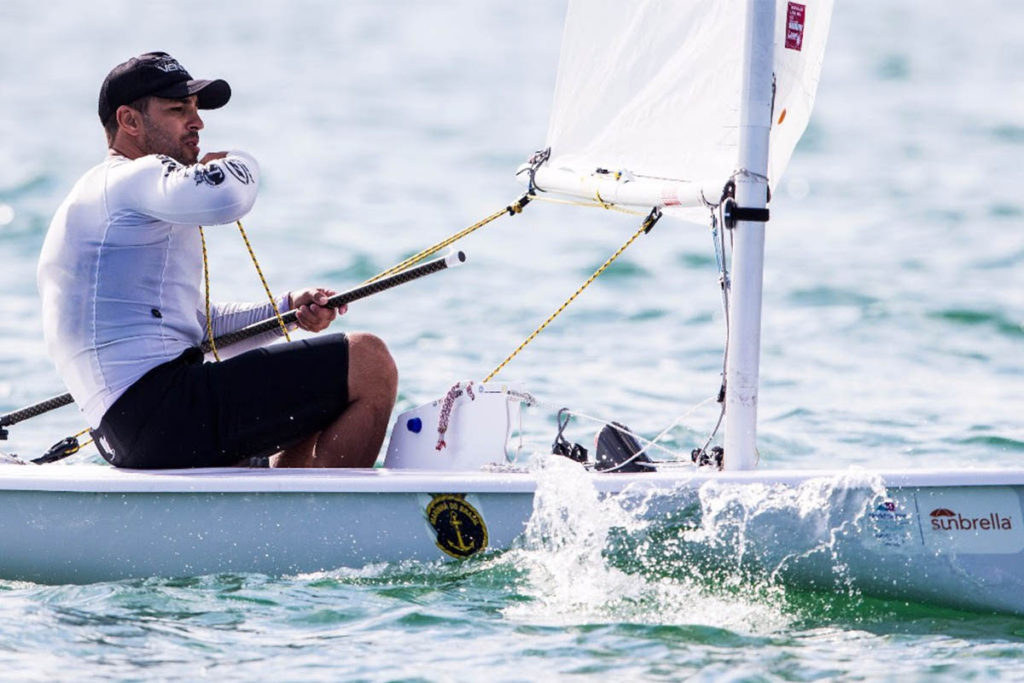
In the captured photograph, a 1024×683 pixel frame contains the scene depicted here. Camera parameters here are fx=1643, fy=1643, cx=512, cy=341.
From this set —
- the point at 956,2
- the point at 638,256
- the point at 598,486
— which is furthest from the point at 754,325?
the point at 956,2

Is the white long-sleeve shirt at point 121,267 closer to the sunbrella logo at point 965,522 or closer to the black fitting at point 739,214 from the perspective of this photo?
the black fitting at point 739,214

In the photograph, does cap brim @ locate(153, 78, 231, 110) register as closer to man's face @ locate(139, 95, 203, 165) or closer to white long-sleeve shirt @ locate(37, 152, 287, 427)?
man's face @ locate(139, 95, 203, 165)

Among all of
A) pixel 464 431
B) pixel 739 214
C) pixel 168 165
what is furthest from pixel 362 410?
pixel 739 214

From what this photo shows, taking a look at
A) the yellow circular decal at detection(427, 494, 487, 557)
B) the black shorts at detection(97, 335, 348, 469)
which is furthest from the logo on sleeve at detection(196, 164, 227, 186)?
the yellow circular decal at detection(427, 494, 487, 557)

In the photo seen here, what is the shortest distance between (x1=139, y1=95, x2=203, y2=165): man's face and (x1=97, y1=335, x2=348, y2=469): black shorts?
21.4 inches

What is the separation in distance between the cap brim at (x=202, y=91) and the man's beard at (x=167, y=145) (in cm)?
9

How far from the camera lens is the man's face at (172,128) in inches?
170

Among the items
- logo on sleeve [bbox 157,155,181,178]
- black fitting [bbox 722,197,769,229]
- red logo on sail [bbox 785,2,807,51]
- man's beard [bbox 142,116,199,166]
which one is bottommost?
black fitting [bbox 722,197,769,229]

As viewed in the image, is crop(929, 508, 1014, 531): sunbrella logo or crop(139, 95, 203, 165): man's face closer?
crop(929, 508, 1014, 531): sunbrella logo

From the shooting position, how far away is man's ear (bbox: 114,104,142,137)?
4305 millimetres

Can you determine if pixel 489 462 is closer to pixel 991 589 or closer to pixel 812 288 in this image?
pixel 991 589

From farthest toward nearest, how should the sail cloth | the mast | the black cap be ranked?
1. the black cap
2. the sail cloth
3. the mast

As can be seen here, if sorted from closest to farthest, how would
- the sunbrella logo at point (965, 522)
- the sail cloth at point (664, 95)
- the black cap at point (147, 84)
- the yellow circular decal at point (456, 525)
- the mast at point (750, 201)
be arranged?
the sunbrella logo at point (965, 522) < the mast at point (750, 201) < the yellow circular decal at point (456, 525) < the sail cloth at point (664, 95) < the black cap at point (147, 84)

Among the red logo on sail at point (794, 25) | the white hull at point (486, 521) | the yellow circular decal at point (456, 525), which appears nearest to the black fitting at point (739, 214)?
the red logo on sail at point (794, 25)
